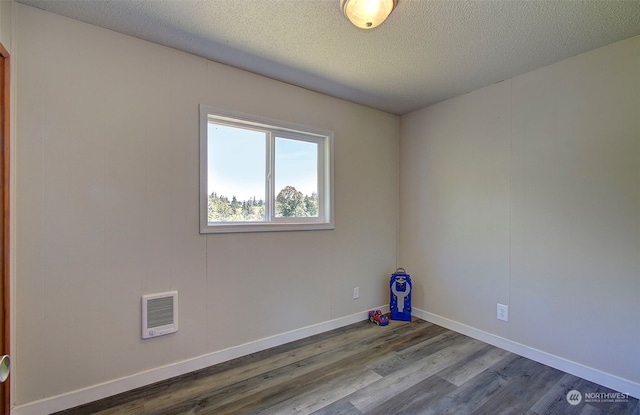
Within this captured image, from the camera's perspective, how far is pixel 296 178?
2.76 metres

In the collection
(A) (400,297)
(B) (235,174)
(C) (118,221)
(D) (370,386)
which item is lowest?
(D) (370,386)

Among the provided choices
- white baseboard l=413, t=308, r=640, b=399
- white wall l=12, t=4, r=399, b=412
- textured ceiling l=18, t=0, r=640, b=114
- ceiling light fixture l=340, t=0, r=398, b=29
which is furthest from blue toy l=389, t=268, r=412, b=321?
ceiling light fixture l=340, t=0, r=398, b=29

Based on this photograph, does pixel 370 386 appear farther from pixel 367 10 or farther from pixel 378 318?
pixel 367 10

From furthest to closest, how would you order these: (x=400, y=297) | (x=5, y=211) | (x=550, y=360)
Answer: (x=400, y=297) < (x=550, y=360) < (x=5, y=211)

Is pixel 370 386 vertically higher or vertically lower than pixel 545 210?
lower

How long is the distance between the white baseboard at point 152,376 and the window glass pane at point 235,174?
41.7 inches

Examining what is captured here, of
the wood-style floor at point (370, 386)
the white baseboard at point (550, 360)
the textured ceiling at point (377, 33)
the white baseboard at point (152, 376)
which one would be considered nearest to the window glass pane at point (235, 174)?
the textured ceiling at point (377, 33)

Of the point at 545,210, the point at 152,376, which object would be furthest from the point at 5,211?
the point at 545,210

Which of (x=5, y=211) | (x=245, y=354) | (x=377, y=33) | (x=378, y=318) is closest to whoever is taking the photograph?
(x=5, y=211)

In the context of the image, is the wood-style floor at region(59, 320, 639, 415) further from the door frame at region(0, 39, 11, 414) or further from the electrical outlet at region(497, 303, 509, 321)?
the door frame at region(0, 39, 11, 414)

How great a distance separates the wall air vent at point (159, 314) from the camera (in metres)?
1.94

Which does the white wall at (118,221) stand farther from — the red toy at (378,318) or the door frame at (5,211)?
the red toy at (378,318)

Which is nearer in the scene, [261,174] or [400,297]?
[261,174]

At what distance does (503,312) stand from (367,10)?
2.59 meters
